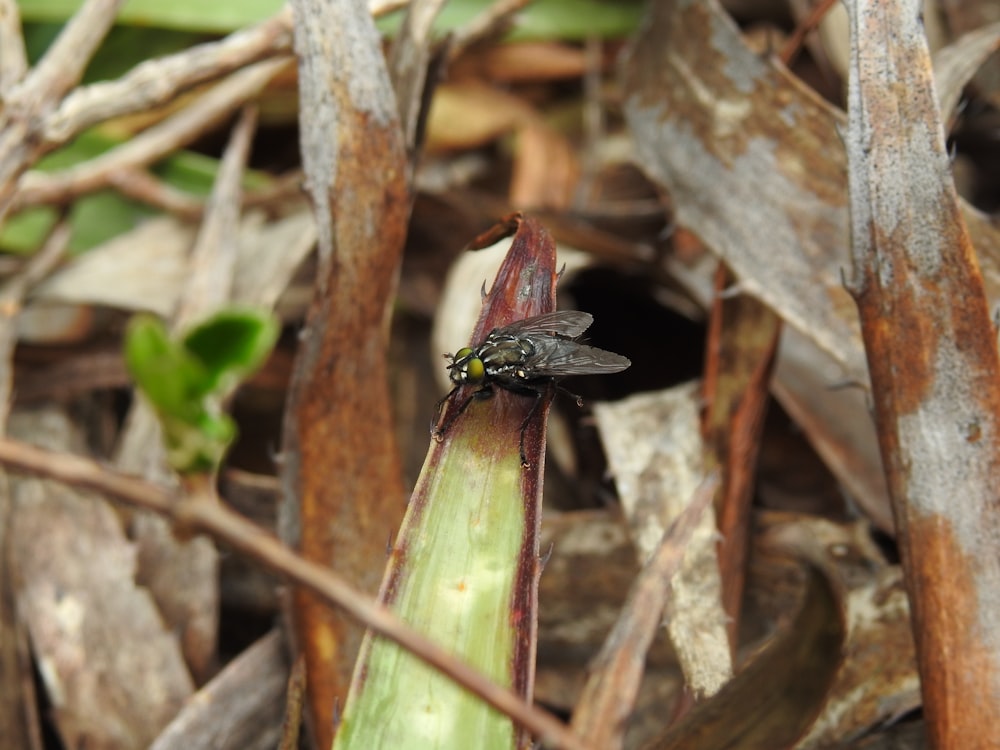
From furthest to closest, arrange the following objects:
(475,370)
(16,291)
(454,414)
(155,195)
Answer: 1. (155,195)
2. (16,291)
3. (475,370)
4. (454,414)

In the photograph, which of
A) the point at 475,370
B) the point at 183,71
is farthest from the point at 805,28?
the point at 183,71

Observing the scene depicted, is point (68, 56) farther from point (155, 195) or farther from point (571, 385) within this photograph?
point (571, 385)

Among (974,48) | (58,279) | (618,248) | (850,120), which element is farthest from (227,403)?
(974,48)

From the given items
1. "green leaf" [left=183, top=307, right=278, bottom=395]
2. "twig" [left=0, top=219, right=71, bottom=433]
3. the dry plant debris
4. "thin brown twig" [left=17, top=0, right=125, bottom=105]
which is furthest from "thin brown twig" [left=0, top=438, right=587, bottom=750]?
"twig" [left=0, top=219, right=71, bottom=433]

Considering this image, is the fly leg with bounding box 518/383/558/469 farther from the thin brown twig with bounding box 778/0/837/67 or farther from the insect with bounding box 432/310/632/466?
the thin brown twig with bounding box 778/0/837/67

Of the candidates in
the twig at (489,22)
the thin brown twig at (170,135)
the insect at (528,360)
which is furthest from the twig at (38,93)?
the insect at (528,360)

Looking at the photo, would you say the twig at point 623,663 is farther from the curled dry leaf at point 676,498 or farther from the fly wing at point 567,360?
the fly wing at point 567,360

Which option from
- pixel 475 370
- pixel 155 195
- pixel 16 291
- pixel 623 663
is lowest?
pixel 623 663
